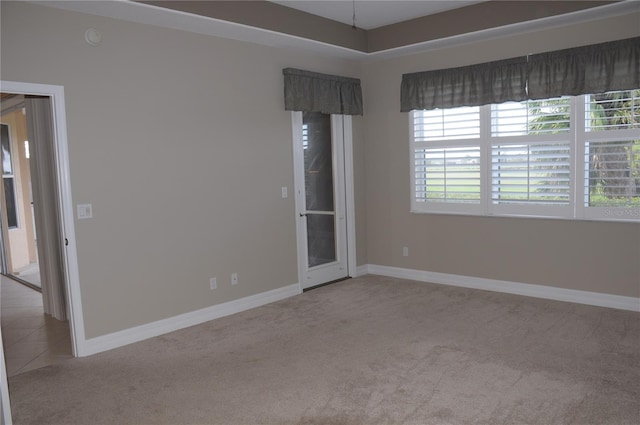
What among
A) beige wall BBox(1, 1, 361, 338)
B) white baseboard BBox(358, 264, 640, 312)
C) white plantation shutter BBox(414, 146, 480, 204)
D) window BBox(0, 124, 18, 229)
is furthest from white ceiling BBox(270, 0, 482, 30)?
window BBox(0, 124, 18, 229)

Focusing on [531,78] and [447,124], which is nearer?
[531,78]

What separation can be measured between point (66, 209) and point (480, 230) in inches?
159

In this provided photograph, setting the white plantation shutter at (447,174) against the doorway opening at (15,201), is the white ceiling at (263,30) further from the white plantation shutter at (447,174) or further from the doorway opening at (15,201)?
the doorway opening at (15,201)

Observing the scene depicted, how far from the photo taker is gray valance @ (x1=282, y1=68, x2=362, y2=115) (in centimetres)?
523

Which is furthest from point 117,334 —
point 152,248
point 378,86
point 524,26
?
point 524,26

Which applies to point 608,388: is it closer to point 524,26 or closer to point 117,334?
point 524,26

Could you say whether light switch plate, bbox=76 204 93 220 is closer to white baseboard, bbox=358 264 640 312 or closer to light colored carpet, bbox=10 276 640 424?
light colored carpet, bbox=10 276 640 424

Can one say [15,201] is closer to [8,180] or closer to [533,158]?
[8,180]

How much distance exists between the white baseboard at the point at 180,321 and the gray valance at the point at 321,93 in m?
1.98

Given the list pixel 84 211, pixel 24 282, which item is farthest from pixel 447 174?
pixel 24 282

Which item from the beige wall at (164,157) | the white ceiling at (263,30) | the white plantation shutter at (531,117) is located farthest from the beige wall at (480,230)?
the beige wall at (164,157)

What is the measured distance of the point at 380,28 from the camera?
5.59m

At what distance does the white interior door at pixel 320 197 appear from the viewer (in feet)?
18.3

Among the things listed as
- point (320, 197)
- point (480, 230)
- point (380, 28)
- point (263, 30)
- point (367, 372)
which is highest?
point (380, 28)
